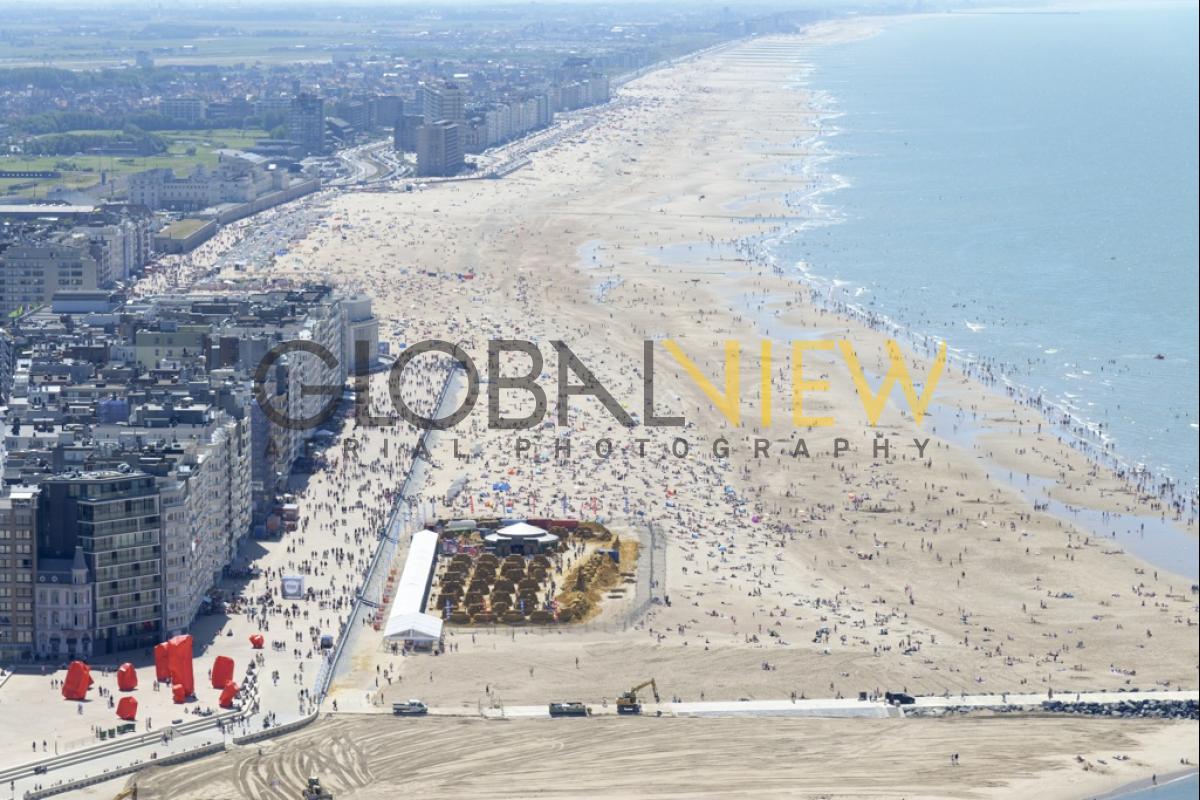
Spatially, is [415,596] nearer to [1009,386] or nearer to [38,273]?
[1009,386]

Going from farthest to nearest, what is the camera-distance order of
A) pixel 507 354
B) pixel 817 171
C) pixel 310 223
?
pixel 817 171
pixel 310 223
pixel 507 354

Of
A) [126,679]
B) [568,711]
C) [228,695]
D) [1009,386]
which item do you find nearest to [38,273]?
[1009,386]

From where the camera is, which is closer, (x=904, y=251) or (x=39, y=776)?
(x=39, y=776)

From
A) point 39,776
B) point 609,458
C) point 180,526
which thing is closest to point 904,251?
point 609,458

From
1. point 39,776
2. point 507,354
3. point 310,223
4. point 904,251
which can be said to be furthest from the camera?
point 310,223

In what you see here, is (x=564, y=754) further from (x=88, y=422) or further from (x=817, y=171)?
(x=817, y=171)

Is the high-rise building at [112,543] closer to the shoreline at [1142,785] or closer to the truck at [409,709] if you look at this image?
the truck at [409,709]
